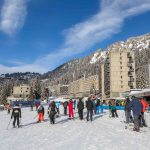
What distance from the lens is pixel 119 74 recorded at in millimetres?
109562

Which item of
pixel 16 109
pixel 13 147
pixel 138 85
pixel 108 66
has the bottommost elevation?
pixel 13 147

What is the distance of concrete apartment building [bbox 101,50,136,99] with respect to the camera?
346 feet

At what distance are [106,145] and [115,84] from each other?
96.9 m

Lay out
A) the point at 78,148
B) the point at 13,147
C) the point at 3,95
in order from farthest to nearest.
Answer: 1. the point at 3,95
2. the point at 13,147
3. the point at 78,148

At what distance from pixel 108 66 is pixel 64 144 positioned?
352 feet

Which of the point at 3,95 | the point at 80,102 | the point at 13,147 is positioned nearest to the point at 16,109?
the point at 80,102

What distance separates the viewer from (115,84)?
356ft

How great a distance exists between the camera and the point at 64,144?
13.2 meters

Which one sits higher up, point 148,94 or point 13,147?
point 148,94

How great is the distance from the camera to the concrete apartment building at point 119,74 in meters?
106

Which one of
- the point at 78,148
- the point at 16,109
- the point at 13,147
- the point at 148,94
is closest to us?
the point at 78,148

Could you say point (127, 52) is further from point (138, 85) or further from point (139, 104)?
point (139, 104)

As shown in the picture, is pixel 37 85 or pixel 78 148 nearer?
pixel 78 148

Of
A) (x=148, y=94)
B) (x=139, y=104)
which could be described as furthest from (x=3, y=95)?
(x=139, y=104)
